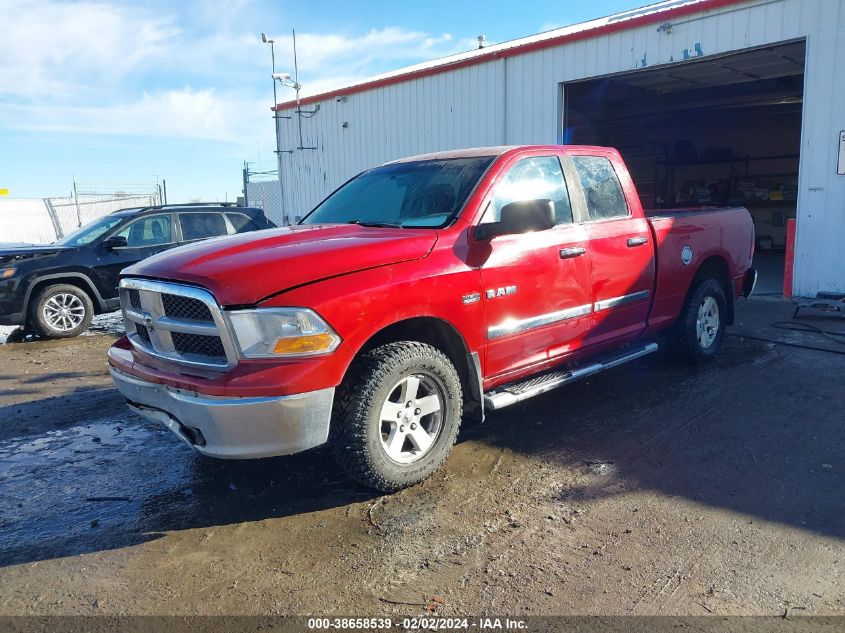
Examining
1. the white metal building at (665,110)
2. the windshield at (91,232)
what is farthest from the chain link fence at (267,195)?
the windshield at (91,232)

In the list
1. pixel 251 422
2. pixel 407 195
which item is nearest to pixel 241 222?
pixel 407 195

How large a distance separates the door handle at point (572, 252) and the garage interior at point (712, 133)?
1028cm

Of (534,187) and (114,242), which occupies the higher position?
(534,187)

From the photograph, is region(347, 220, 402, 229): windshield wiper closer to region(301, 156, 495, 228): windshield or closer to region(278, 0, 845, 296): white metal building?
region(301, 156, 495, 228): windshield

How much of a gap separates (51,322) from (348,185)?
17.8 feet

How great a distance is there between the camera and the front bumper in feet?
10.4

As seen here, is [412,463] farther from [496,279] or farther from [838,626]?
[838,626]

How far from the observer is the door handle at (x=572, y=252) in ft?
14.8

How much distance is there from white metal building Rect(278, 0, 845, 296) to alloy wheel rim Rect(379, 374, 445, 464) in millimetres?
8097

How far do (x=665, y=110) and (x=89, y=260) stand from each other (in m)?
16.4

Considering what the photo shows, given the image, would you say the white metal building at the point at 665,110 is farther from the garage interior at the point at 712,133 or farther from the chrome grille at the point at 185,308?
the chrome grille at the point at 185,308

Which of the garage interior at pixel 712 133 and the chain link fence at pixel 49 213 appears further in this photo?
the chain link fence at pixel 49 213

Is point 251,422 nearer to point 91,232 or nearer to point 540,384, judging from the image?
point 540,384

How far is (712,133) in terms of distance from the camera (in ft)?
71.1
